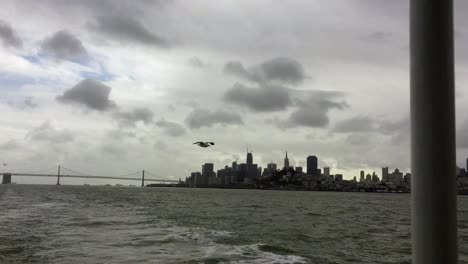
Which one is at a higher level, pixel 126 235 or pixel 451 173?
pixel 451 173

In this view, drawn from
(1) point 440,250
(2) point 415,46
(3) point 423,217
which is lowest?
(1) point 440,250

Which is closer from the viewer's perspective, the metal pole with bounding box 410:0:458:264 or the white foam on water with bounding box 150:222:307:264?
the metal pole with bounding box 410:0:458:264

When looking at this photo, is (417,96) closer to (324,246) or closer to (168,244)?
(168,244)

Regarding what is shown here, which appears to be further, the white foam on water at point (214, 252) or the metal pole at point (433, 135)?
the white foam on water at point (214, 252)

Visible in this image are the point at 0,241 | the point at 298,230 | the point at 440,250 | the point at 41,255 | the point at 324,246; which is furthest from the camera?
the point at 298,230

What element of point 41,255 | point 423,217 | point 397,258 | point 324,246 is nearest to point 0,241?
point 41,255

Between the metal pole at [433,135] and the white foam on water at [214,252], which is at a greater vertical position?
the metal pole at [433,135]

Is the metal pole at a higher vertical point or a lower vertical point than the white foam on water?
higher

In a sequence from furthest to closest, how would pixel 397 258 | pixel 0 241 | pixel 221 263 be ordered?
pixel 0 241, pixel 397 258, pixel 221 263
